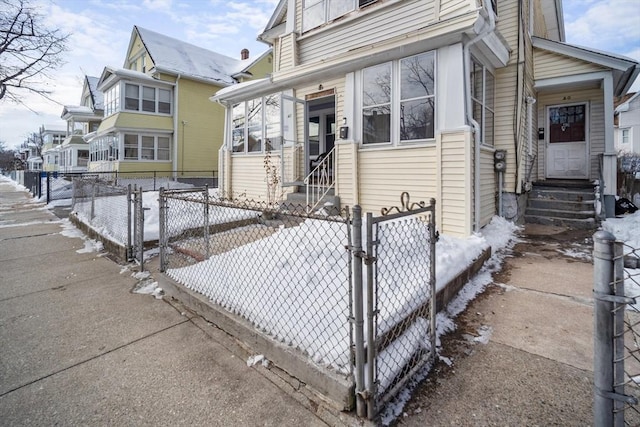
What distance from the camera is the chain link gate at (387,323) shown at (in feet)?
6.16

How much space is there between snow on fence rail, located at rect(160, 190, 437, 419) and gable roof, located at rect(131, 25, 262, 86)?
56.6ft

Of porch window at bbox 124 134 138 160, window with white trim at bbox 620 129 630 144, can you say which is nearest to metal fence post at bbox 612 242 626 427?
porch window at bbox 124 134 138 160

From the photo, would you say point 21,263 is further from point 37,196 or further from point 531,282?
point 37,196

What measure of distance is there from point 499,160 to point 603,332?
639 centimetres

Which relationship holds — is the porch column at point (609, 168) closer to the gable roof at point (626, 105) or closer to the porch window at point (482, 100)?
the porch window at point (482, 100)


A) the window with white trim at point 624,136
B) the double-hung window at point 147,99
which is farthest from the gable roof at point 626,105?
the double-hung window at point 147,99

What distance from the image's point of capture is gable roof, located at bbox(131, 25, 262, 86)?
59.8ft

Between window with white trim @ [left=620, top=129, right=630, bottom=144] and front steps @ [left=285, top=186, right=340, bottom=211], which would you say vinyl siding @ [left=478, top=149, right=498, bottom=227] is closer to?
front steps @ [left=285, top=186, right=340, bottom=211]

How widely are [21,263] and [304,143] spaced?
6.01 metres

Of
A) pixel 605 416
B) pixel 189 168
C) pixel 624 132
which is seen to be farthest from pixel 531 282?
pixel 624 132

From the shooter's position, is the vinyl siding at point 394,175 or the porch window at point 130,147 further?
the porch window at point 130,147

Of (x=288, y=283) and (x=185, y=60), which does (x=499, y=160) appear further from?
(x=185, y=60)

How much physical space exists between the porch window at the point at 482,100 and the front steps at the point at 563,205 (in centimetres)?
216

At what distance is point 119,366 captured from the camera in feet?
8.29
